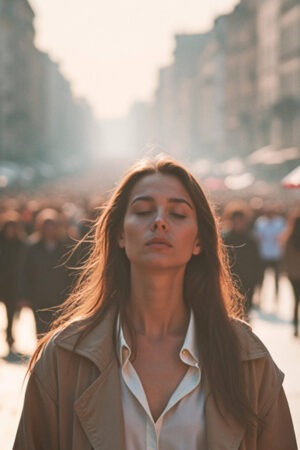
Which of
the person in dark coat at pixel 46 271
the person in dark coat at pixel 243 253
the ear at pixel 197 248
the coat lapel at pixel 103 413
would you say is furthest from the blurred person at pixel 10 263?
the coat lapel at pixel 103 413

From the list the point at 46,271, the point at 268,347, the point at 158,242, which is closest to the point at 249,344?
the point at 158,242

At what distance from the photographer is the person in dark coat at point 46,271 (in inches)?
405

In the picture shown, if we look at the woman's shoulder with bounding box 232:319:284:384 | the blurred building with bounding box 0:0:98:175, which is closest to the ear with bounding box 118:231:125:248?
the woman's shoulder with bounding box 232:319:284:384

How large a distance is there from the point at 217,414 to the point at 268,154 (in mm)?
80938

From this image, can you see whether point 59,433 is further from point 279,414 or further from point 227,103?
point 227,103

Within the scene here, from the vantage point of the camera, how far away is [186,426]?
10.2 ft

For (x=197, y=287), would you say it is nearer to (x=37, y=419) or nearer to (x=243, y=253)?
(x=37, y=419)

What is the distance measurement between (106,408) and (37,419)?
0.24m

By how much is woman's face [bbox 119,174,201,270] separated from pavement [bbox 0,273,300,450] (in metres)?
2.53

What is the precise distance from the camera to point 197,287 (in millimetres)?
3467

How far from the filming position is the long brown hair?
3.20 meters

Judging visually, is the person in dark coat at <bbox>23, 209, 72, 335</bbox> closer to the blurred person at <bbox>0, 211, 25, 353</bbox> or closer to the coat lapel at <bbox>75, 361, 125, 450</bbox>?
the blurred person at <bbox>0, 211, 25, 353</bbox>

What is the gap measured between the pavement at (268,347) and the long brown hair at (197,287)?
2.32 metres

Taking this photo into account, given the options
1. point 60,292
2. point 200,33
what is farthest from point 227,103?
point 60,292
